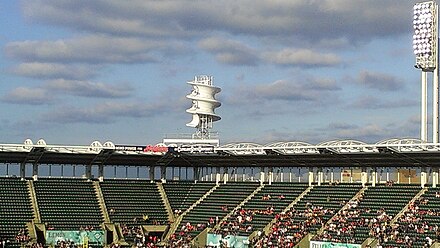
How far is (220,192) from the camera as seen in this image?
8544cm

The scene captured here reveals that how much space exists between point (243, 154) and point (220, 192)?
7.71m

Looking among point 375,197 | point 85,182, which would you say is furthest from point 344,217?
point 85,182

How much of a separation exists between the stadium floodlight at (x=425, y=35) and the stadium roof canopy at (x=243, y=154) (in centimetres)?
863

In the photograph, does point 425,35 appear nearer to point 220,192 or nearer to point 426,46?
point 426,46

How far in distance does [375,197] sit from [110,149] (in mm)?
25271

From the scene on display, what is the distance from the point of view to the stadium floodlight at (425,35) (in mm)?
71062

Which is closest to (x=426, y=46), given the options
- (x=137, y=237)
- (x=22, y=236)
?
(x=137, y=237)

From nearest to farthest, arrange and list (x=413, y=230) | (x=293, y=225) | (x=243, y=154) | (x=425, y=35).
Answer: (x=413, y=230) < (x=425, y=35) < (x=293, y=225) < (x=243, y=154)

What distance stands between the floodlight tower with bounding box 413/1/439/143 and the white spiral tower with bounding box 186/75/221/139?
83.9 ft

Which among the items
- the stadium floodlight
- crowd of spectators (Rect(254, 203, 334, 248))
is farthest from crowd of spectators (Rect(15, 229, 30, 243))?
the stadium floodlight

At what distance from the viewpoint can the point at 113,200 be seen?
83.3 m

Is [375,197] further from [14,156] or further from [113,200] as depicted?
[14,156]

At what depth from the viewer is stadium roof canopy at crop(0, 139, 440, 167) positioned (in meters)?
68.8

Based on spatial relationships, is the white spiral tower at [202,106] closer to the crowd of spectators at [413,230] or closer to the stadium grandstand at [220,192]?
the stadium grandstand at [220,192]
